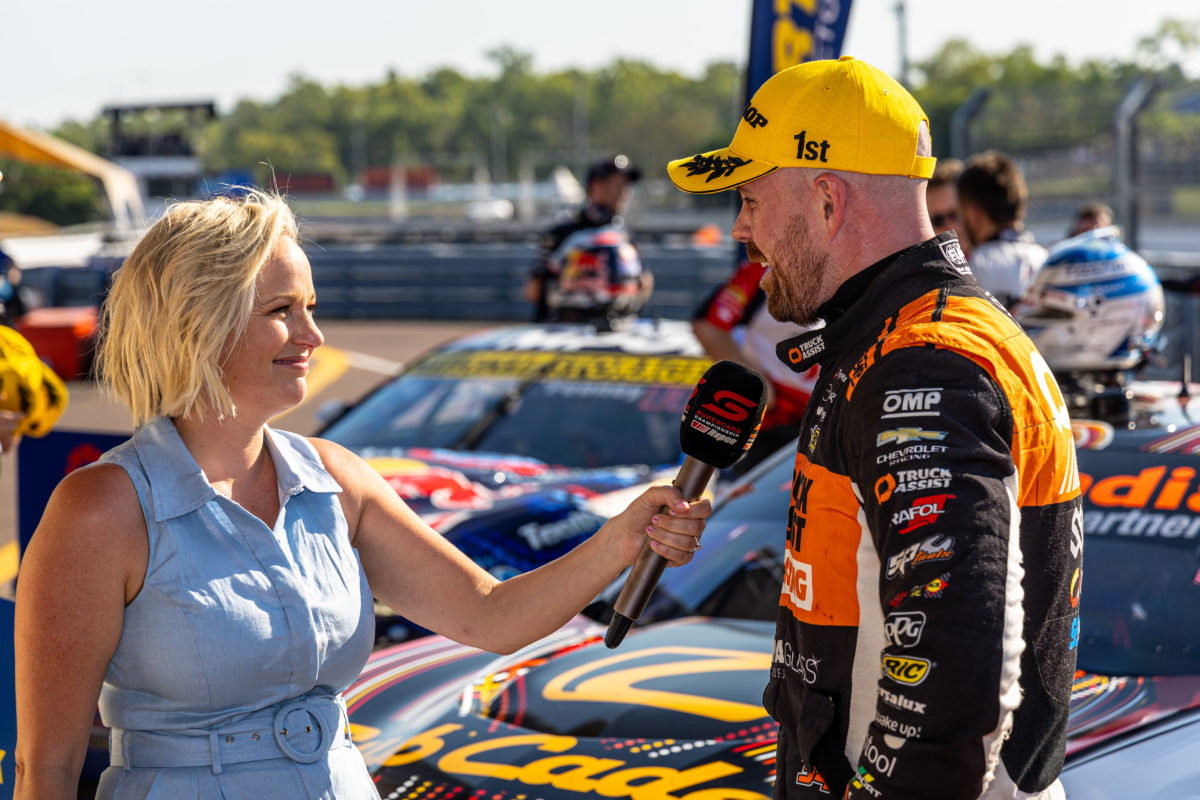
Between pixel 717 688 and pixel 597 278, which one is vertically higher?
pixel 597 278

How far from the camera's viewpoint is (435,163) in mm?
147625

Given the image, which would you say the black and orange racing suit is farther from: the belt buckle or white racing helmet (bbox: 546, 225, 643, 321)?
white racing helmet (bbox: 546, 225, 643, 321)

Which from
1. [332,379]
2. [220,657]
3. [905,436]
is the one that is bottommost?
[332,379]

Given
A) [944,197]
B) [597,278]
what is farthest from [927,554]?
[597,278]

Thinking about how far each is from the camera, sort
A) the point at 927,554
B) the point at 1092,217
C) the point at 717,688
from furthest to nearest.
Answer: the point at 1092,217, the point at 717,688, the point at 927,554

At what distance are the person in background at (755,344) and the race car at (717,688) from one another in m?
1.66

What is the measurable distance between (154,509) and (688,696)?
133cm

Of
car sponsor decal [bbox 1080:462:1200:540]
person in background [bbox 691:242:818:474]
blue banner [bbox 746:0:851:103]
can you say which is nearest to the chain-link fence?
blue banner [bbox 746:0:851:103]

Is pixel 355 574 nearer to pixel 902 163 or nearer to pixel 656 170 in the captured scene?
pixel 902 163

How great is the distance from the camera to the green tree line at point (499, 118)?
120438 millimetres

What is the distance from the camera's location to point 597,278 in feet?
24.3

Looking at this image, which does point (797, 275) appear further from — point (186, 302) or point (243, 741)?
point (243, 741)

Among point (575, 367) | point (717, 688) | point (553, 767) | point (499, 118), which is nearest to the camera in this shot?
point (553, 767)

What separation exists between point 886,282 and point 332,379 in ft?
40.5
